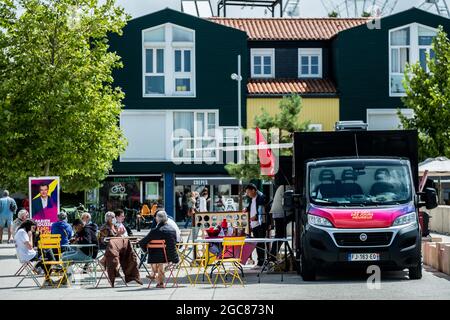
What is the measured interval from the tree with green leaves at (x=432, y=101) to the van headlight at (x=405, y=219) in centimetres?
2261

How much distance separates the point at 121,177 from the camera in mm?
52000

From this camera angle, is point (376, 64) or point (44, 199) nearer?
point (44, 199)

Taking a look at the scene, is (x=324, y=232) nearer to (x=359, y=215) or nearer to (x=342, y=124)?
(x=359, y=215)

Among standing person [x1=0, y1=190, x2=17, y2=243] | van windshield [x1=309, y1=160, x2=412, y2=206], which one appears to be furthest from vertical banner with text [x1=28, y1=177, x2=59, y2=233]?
van windshield [x1=309, y1=160, x2=412, y2=206]

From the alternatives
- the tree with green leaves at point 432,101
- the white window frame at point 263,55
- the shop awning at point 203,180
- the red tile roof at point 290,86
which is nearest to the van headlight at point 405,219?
the tree with green leaves at point 432,101

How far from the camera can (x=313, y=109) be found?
5234 cm

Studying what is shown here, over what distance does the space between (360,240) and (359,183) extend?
1334 mm

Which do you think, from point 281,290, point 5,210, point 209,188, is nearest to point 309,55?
point 209,188

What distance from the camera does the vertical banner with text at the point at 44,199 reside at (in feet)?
87.2

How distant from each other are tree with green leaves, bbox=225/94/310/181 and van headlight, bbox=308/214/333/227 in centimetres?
2681

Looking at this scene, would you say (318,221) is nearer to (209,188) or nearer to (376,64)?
(209,188)

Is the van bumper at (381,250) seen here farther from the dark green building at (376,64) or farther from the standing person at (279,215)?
the dark green building at (376,64)

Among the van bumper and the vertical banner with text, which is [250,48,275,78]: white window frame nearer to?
the vertical banner with text
